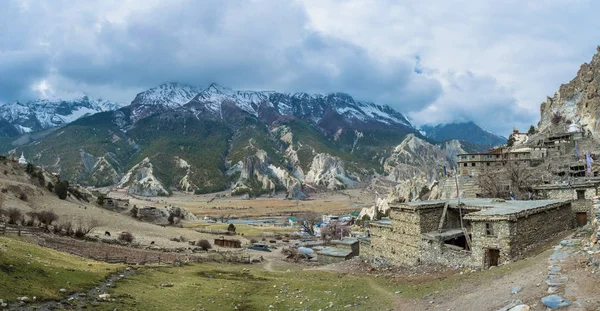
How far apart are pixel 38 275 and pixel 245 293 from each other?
12833mm

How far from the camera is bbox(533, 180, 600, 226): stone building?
3201 centimetres

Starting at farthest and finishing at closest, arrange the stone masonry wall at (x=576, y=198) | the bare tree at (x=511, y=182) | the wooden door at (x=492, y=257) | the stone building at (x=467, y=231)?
1. the bare tree at (x=511, y=182)
2. the stone masonry wall at (x=576, y=198)
3. the wooden door at (x=492, y=257)
4. the stone building at (x=467, y=231)

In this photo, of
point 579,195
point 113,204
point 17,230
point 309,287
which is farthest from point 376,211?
point 17,230

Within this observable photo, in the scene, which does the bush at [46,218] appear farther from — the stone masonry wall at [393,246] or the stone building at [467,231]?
the stone building at [467,231]

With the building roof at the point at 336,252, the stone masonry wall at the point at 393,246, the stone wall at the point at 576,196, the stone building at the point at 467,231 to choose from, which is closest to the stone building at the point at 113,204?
the building roof at the point at 336,252

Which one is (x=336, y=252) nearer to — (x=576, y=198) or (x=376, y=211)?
(x=576, y=198)

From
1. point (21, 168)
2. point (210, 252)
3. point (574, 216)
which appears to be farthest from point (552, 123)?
point (21, 168)

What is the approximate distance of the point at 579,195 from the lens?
34.3 meters

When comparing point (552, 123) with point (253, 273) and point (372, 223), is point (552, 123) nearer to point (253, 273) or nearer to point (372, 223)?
point (372, 223)

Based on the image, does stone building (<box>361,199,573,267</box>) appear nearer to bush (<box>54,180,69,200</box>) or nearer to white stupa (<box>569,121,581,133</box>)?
white stupa (<box>569,121,581,133</box>)

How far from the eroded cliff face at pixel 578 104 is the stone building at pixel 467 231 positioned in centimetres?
6529

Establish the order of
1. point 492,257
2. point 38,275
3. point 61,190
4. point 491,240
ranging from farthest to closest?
point 61,190
point 492,257
point 491,240
point 38,275

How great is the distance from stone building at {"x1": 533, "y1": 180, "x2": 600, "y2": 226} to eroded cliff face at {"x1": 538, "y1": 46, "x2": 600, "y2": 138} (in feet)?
190

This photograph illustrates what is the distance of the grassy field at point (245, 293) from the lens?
23.2m
